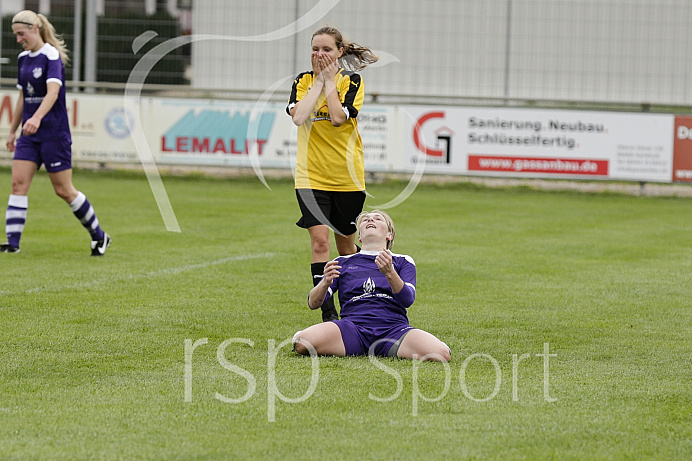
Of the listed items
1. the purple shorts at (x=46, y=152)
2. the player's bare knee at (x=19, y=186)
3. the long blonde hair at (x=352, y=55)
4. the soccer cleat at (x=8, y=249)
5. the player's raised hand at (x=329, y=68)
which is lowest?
the soccer cleat at (x=8, y=249)

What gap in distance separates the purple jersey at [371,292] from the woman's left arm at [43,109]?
14.6 ft

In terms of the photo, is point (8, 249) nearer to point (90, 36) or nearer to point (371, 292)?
point (371, 292)

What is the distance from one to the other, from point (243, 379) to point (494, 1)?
1485 cm

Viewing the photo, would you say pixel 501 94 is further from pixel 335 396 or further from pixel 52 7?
pixel 335 396

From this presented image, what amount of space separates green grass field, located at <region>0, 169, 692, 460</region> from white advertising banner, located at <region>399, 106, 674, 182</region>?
224 inches

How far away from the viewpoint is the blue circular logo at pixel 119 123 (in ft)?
59.2

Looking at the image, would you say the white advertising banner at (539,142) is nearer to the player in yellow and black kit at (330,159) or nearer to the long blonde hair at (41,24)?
the long blonde hair at (41,24)

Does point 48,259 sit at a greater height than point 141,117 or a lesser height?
lesser

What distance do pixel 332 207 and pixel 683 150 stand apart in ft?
38.8

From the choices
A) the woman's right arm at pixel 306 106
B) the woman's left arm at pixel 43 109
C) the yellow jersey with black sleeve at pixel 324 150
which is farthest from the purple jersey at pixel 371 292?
the woman's left arm at pixel 43 109

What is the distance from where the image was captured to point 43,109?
920 centimetres

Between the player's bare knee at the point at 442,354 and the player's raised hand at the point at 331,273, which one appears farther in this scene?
the player's raised hand at the point at 331,273

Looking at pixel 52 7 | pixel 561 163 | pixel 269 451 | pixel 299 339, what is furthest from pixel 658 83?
pixel 269 451

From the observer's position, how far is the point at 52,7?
62.9ft
